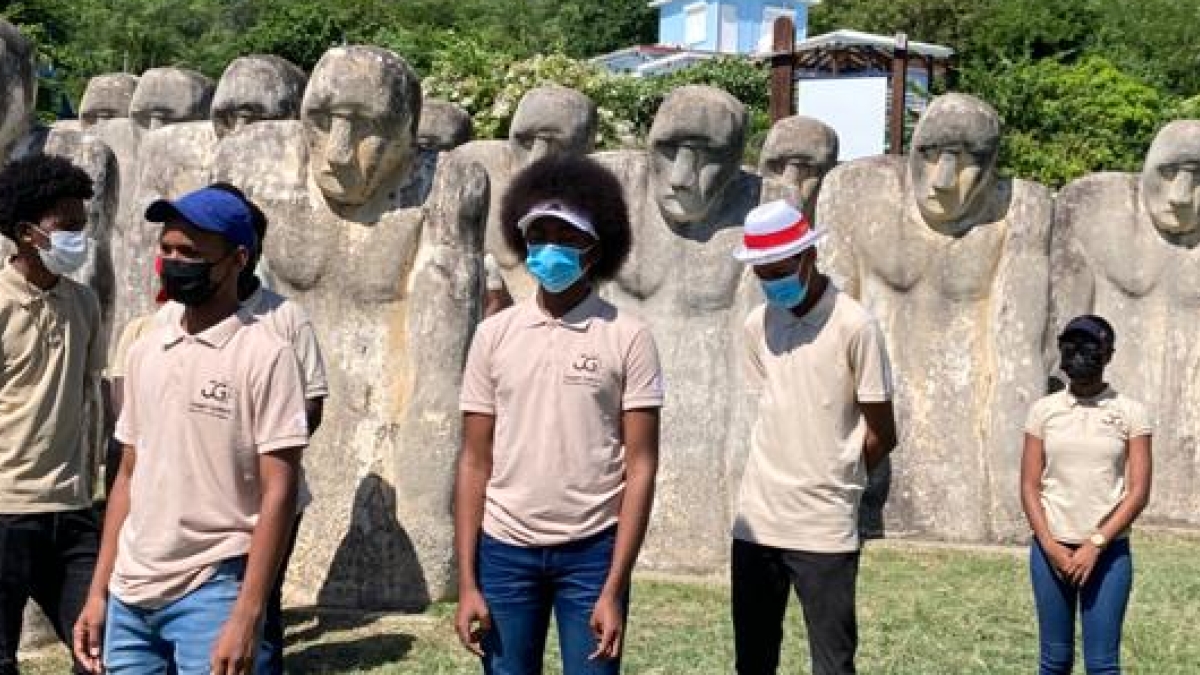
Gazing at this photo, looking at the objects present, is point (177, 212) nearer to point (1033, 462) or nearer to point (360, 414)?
point (1033, 462)

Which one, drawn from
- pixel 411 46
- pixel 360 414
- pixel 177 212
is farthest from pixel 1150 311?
pixel 411 46

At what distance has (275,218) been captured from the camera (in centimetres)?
772

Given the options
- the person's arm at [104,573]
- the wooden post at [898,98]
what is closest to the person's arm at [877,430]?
the person's arm at [104,573]

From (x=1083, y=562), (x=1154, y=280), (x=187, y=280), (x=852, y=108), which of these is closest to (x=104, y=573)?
(x=187, y=280)

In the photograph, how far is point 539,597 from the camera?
429 centimetres

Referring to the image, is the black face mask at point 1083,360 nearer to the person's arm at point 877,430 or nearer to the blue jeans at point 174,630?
the person's arm at point 877,430

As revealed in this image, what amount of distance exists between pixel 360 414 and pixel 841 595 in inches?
135

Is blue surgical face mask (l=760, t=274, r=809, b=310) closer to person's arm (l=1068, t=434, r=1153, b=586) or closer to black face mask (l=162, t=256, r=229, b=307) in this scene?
person's arm (l=1068, t=434, r=1153, b=586)

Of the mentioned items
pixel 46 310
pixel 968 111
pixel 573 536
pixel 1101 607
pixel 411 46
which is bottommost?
pixel 1101 607

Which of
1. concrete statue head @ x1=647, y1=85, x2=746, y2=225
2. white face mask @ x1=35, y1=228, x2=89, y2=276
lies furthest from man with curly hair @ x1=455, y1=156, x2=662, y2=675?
concrete statue head @ x1=647, y1=85, x2=746, y2=225

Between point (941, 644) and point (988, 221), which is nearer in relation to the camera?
point (941, 644)

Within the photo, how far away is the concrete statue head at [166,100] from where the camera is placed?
1238 centimetres

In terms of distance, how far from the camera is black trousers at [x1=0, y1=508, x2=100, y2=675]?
5078mm

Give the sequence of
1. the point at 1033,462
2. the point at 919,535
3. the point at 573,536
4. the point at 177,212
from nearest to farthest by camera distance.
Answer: the point at 177,212 → the point at 573,536 → the point at 1033,462 → the point at 919,535
